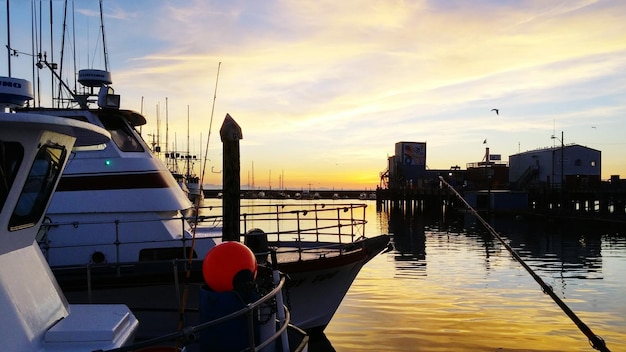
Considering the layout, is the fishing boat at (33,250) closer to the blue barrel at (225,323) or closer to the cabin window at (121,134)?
the blue barrel at (225,323)

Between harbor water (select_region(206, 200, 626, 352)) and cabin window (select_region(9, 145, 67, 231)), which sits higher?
cabin window (select_region(9, 145, 67, 231))

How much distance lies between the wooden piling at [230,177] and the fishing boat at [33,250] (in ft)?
16.6

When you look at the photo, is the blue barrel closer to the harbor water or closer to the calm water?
the harbor water

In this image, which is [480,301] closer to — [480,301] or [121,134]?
[480,301]

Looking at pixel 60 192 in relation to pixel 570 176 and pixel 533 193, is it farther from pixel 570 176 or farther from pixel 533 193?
pixel 570 176

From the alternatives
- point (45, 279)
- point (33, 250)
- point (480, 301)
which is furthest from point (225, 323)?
point (480, 301)

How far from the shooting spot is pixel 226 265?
5.02 meters

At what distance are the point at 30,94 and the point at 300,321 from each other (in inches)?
282

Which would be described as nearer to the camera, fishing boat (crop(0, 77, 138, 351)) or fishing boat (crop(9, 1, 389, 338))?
fishing boat (crop(0, 77, 138, 351))

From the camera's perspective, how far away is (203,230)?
11883 mm

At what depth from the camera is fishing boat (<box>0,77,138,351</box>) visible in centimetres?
391

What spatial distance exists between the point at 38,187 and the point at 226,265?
1736mm

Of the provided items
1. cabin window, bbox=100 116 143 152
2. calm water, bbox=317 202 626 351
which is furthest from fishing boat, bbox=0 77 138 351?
calm water, bbox=317 202 626 351

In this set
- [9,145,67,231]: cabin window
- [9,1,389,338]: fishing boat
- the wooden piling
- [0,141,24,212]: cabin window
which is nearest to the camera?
[0,141,24,212]: cabin window
